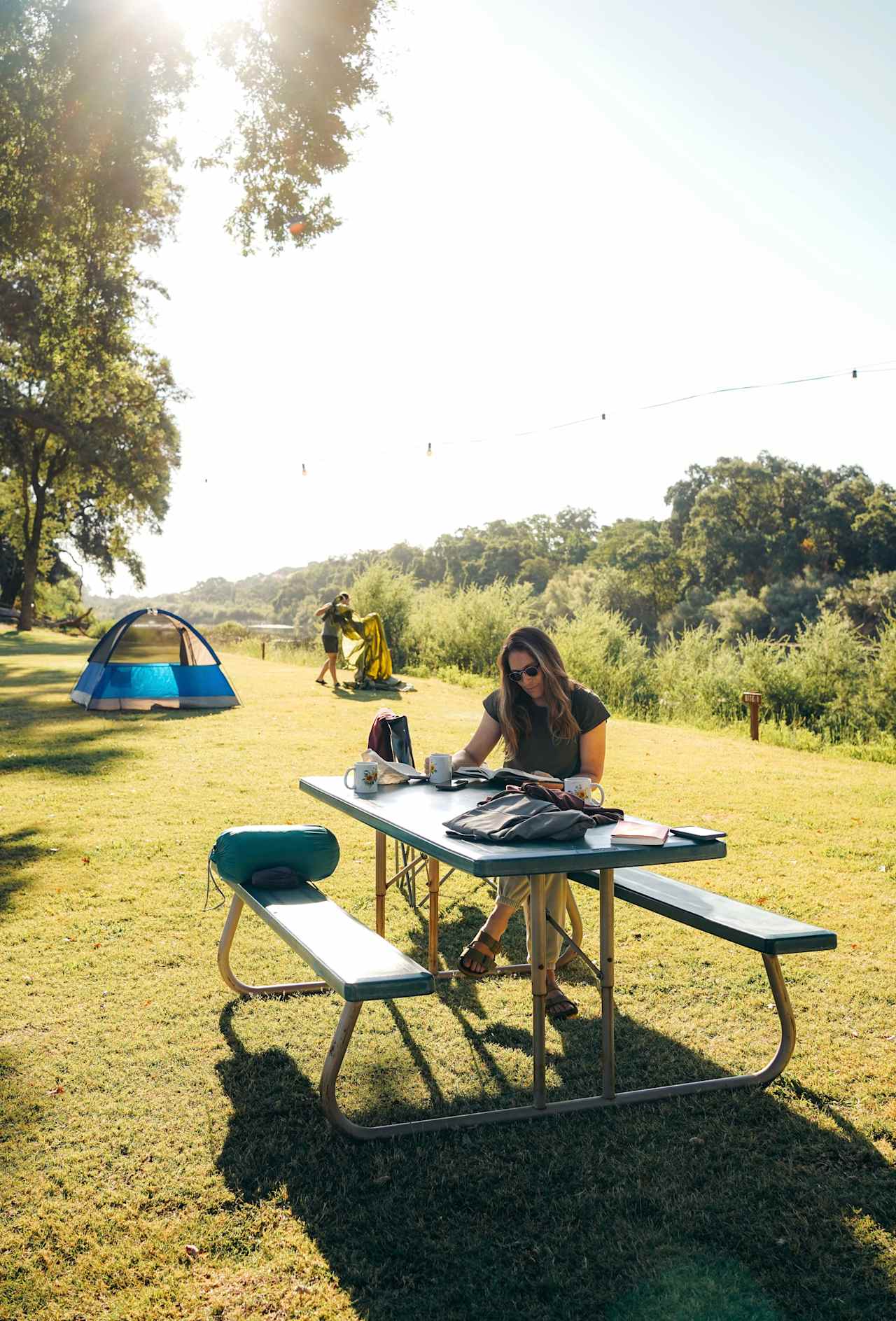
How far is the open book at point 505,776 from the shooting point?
11.5ft

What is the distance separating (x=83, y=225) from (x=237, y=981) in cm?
929

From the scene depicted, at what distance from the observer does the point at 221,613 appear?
350 ft

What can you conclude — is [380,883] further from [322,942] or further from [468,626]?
[468,626]

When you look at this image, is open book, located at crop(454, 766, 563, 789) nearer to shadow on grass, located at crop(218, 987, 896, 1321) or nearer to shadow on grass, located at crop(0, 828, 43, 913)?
shadow on grass, located at crop(218, 987, 896, 1321)

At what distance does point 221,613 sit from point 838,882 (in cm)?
10478

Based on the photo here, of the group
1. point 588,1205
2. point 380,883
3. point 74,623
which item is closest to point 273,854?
point 380,883

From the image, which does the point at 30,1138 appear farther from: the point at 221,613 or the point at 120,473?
the point at 221,613

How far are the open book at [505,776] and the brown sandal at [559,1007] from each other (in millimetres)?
765

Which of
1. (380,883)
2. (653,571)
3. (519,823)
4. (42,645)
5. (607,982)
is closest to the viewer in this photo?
(519,823)

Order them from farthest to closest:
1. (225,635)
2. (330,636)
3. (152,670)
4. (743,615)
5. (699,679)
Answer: (743,615) < (225,635) < (330,636) < (699,679) < (152,670)

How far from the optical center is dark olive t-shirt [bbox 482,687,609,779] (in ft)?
12.9

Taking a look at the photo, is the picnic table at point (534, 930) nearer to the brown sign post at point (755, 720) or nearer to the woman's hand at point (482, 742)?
the woman's hand at point (482, 742)

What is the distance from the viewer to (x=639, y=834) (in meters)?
2.82

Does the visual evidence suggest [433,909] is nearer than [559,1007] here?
No
